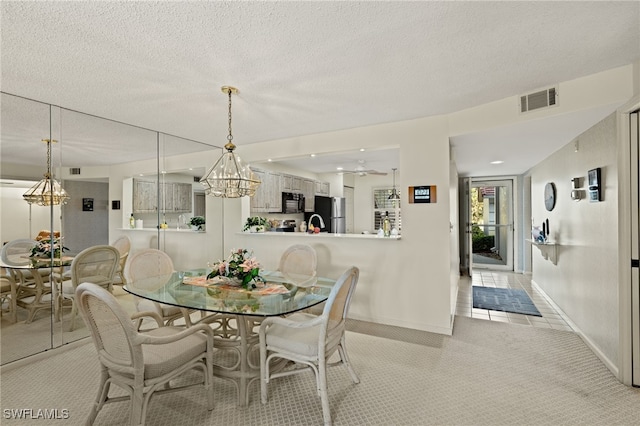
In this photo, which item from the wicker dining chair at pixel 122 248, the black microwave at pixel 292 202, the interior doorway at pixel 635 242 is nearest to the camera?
the interior doorway at pixel 635 242

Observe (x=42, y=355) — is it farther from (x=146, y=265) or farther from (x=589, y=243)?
(x=589, y=243)

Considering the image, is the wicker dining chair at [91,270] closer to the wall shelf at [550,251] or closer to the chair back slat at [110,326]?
the chair back slat at [110,326]

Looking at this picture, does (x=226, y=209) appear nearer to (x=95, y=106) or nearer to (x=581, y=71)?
(x=95, y=106)

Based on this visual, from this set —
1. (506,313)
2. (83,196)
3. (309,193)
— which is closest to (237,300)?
(83,196)

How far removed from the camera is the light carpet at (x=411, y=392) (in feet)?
6.63

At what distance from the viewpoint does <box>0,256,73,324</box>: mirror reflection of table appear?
9.55 feet

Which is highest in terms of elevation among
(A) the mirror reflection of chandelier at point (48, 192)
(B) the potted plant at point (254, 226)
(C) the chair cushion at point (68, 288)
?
(A) the mirror reflection of chandelier at point (48, 192)

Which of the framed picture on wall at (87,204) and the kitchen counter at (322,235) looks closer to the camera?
the framed picture on wall at (87,204)

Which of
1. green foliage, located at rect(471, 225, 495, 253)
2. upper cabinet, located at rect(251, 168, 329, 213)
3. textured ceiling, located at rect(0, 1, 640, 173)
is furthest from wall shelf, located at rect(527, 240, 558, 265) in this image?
upper cabinet, located at rect(251, 168, 329, 213)

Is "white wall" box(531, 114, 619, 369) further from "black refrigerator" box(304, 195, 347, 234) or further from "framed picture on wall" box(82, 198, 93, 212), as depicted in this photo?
"framed picture on wall" box(82, 198, 93, 212)

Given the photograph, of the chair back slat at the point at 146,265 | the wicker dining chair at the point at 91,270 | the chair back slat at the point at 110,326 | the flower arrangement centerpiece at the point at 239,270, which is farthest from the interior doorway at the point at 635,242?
the wicker dining chair at the point at 91,270

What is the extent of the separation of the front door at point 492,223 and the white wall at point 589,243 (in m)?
2.59

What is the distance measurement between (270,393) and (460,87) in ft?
9.83

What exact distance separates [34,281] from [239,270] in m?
2.23
